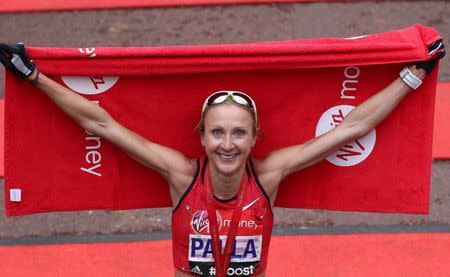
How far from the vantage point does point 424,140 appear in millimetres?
3988

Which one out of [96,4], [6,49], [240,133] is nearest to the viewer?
[6,49]

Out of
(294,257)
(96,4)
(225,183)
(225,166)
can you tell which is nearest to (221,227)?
(225,183)

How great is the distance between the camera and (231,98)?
3.66 meters

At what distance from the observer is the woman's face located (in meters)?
3.60

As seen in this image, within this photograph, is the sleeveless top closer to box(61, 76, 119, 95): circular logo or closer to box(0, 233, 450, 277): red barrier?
box(61, 76, 119, 95): circular logo

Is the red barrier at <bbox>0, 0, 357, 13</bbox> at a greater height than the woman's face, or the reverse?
the red barrier at <bbox>0, 0, 357, 13</bbox>

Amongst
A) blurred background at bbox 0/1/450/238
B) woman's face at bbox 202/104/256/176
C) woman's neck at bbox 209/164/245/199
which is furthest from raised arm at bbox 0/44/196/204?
blurred background at bbox 0/1/450/238

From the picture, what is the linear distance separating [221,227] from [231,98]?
609mm

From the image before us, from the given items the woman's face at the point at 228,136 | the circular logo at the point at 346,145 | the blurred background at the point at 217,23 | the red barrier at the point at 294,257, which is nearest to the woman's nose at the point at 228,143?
the woman's face at the point at 228,136

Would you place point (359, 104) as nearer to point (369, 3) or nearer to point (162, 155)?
point (162, 155)

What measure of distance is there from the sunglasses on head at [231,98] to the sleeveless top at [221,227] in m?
0.30

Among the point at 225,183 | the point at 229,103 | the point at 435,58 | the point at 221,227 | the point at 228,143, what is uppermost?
the point at 435,58

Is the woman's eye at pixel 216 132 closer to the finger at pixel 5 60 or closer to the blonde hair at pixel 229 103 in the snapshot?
the blonde hair at pixel 229 103

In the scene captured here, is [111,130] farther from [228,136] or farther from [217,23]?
[217,23]
